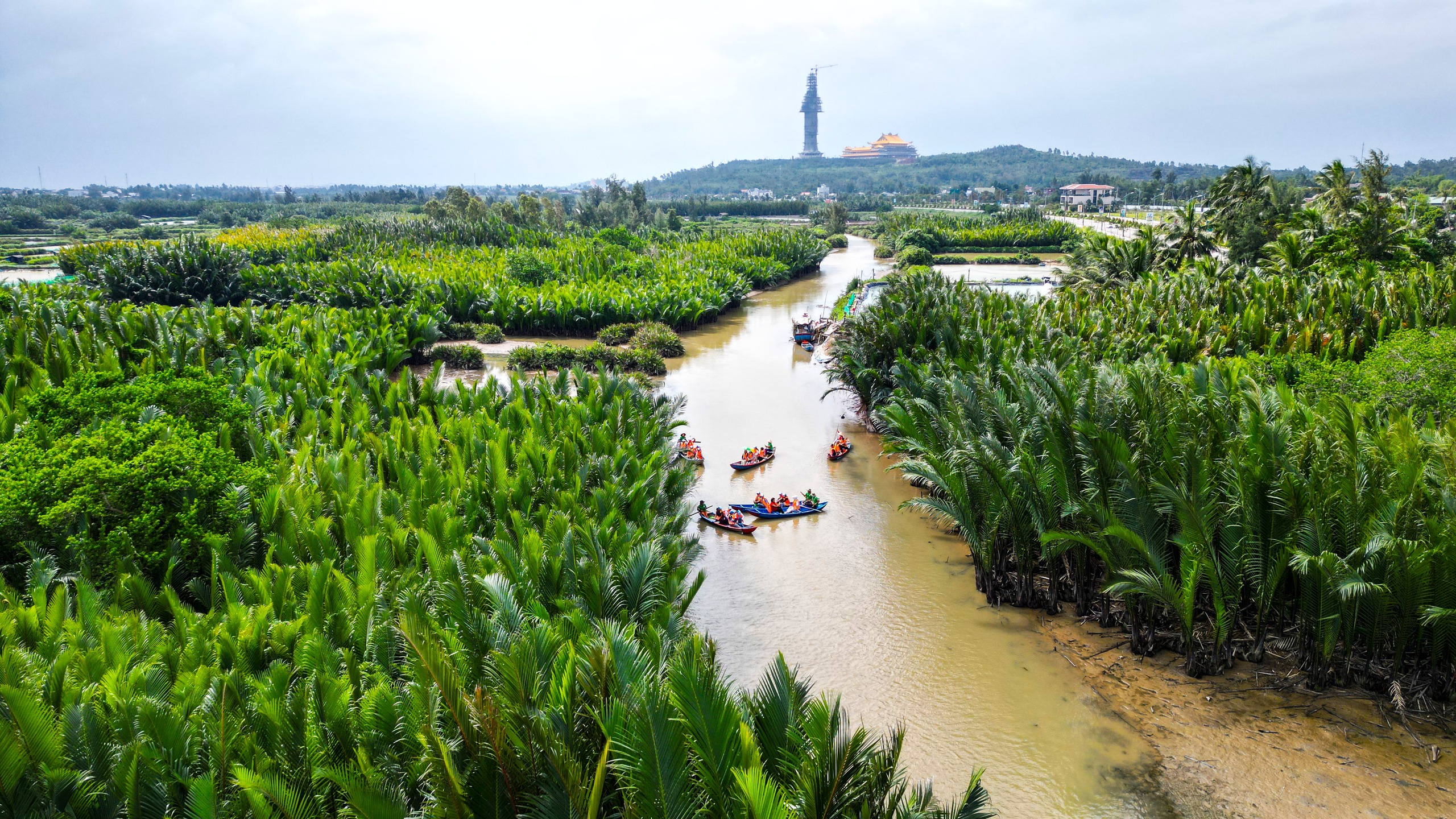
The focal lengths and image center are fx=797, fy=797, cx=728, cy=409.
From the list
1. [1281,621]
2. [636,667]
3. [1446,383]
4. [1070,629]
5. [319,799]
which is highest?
[1446,383]

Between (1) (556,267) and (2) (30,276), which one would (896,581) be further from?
(2) (30,276)

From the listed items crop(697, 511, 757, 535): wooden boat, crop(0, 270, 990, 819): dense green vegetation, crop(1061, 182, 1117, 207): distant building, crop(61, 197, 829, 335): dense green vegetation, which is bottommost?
crop(697, 511, 757, 535): wooden boat

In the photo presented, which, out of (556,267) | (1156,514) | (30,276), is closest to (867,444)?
(1156,514)

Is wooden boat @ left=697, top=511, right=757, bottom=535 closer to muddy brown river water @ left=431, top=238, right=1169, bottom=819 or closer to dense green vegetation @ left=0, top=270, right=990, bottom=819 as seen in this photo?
muddy brown river water @ left=431, top=238, right=1169, bottom=819

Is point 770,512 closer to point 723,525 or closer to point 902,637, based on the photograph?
point 723,525

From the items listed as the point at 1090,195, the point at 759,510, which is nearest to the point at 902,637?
the point at 759,510

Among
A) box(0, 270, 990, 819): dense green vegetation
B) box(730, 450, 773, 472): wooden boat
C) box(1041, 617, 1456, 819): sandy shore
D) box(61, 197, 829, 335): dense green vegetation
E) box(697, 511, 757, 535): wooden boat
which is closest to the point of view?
box(0, 270, 990, 819): dense green vegetation

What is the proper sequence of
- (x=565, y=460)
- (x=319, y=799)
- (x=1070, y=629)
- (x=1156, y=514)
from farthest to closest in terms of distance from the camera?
(x=565, y=460) → (x=1070, y=629) → (x=1156, y=514) → (x=319, y=799)

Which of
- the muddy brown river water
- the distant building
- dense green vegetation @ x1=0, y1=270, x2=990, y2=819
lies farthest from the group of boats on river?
the distant building
